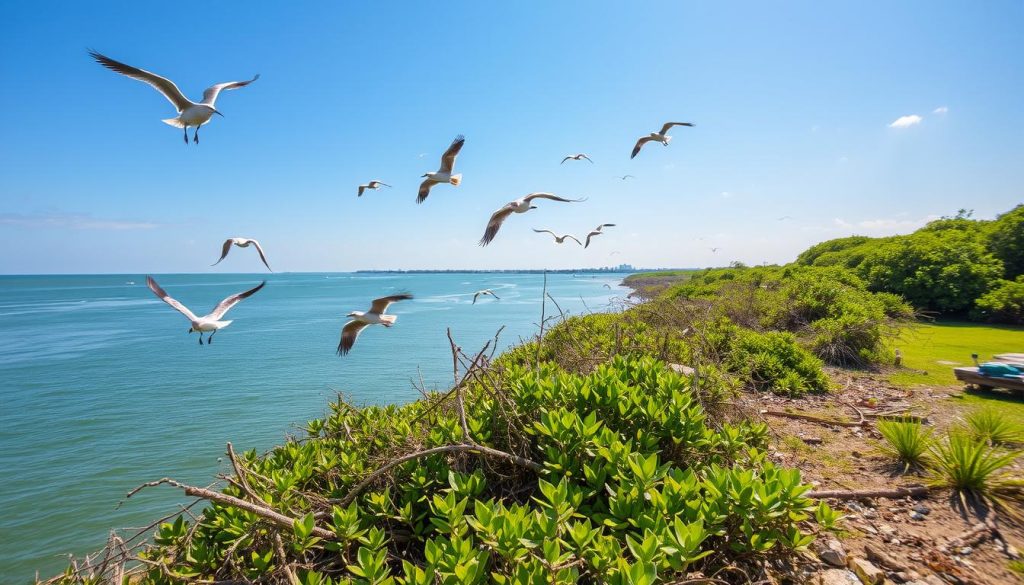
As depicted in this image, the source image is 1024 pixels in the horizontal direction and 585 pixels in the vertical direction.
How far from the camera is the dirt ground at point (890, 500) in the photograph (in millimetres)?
2963

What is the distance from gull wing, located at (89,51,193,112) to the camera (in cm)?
479

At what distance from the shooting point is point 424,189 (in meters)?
7.52

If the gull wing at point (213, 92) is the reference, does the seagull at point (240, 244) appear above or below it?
below

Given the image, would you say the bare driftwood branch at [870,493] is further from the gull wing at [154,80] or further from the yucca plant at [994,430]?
the gull wing at [154,80]

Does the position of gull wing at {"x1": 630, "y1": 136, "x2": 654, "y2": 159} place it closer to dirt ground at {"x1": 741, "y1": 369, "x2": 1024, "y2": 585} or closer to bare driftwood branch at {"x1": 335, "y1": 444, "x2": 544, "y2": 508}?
dirt ground at {"x1": 741, "y1": 369, "x2": 1024, "y2": 585}

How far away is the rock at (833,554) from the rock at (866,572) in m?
0.06

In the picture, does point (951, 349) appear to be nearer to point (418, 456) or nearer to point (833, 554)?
point (833, 554)

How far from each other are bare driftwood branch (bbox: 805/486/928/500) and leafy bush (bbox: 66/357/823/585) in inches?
19.6

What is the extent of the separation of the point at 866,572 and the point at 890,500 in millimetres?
1473

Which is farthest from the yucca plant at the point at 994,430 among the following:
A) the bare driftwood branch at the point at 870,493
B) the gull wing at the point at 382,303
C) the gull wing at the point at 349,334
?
the gull wing at the point at 349,334

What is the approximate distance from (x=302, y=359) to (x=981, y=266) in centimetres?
2875

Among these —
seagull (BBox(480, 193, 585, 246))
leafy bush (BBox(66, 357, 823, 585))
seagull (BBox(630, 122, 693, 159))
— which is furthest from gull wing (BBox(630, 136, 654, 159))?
leafy bush (BBox(66, 357, 823, 585))

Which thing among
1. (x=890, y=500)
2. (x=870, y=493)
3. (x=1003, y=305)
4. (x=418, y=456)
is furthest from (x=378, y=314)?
(x=1003, y=305)

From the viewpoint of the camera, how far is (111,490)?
8.81 m
